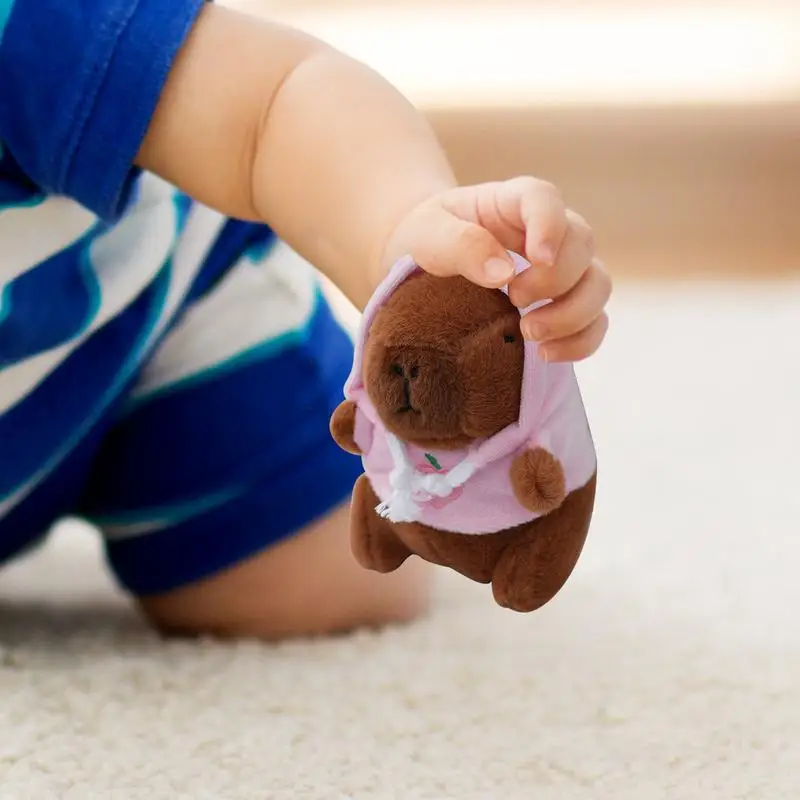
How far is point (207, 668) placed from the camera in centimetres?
54

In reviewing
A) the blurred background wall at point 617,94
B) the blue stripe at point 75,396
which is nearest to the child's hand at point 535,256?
the blue stripe at point 75,396

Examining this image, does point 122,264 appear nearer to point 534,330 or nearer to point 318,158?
point 318,158

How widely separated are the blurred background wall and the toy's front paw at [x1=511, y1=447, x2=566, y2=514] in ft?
5.07

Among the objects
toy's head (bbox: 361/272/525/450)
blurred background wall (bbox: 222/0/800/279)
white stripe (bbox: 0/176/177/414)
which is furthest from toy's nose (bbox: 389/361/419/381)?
blurred background wall (bbox: 222/0/800/279)

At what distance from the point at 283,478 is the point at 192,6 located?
0.27 meters

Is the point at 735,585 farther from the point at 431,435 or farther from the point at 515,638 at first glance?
the point at 431,435

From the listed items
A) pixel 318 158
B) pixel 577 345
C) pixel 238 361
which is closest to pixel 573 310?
pixel 577 345

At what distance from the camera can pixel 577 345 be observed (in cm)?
31

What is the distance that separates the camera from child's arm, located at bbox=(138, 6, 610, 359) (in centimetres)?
32

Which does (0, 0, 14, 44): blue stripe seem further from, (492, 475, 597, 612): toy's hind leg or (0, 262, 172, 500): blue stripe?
(492, 475, 597, 612): toy's hind leg

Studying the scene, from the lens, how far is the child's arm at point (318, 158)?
1.06 feet

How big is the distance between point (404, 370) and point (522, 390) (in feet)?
0.09

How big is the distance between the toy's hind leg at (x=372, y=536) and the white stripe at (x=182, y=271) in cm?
27

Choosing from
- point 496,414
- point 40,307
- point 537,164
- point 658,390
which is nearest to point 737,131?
point 537,164
